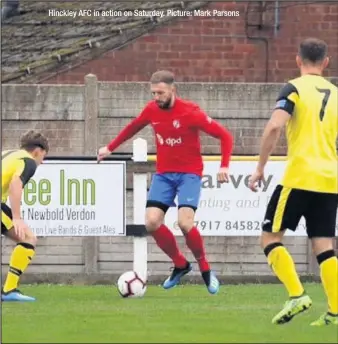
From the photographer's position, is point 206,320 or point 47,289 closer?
point 206,320

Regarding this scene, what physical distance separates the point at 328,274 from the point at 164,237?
3.21 metres

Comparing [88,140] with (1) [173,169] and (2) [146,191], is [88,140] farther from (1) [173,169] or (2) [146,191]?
(1) [173,169]

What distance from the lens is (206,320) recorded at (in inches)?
388

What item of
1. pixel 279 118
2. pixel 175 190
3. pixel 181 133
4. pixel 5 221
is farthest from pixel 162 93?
pixel 279 118

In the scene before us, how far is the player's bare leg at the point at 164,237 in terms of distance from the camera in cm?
1216

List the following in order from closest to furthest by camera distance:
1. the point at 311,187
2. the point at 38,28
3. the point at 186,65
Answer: the point at 311,187
the point at 186,65
the point at 38,28

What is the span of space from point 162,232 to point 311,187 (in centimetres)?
323

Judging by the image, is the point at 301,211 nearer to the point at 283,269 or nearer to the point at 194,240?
the point at 283,269

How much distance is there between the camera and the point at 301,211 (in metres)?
9.34

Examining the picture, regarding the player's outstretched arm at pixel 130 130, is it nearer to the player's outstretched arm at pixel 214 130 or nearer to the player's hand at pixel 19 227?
the player's outstretched arm at pixel 214 130

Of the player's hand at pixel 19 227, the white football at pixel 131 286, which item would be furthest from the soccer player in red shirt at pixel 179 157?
the player's hand at pixel 19 227

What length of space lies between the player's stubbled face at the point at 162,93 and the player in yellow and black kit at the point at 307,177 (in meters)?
2.61

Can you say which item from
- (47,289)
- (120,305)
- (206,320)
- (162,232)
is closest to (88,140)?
(47,289)

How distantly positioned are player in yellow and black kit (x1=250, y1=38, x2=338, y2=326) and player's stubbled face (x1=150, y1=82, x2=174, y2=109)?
2611 mm
